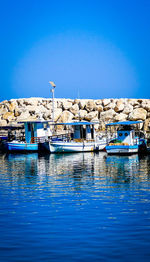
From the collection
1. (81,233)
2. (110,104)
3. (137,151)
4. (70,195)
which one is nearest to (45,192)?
(70,195)

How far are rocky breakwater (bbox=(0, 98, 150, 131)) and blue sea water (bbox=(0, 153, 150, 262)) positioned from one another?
107 ft

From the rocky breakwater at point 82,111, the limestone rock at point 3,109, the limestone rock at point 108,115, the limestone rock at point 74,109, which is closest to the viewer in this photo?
the rocky breakwater at point 82,111

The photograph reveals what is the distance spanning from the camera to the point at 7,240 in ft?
33.8

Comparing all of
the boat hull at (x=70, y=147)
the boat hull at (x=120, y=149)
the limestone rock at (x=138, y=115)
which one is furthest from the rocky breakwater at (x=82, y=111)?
the boat hull at (x=120, y=149)

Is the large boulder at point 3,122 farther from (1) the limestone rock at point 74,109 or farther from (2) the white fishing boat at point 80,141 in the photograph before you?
(2) the white fishing boat at point 80,141

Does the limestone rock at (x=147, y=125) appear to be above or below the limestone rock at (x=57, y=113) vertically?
below

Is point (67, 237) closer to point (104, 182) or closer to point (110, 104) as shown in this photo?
point (104, 182)

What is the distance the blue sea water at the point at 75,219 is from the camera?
9.38 meters

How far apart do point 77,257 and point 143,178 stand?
1265cm

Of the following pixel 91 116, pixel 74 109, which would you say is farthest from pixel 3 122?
pixel 91 116

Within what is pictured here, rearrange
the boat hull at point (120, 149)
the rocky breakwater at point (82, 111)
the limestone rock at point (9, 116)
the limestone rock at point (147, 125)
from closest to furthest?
1. the boat hull at point (120, 149)
2. the limestone rock at point (147, 125)
3. the rocky breakwater at point (82, 111)
4. the limestone rock at point (9, 116)

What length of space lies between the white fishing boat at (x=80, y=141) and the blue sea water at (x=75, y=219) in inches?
749

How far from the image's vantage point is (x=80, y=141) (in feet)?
138

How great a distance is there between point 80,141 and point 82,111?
62.5 feet
